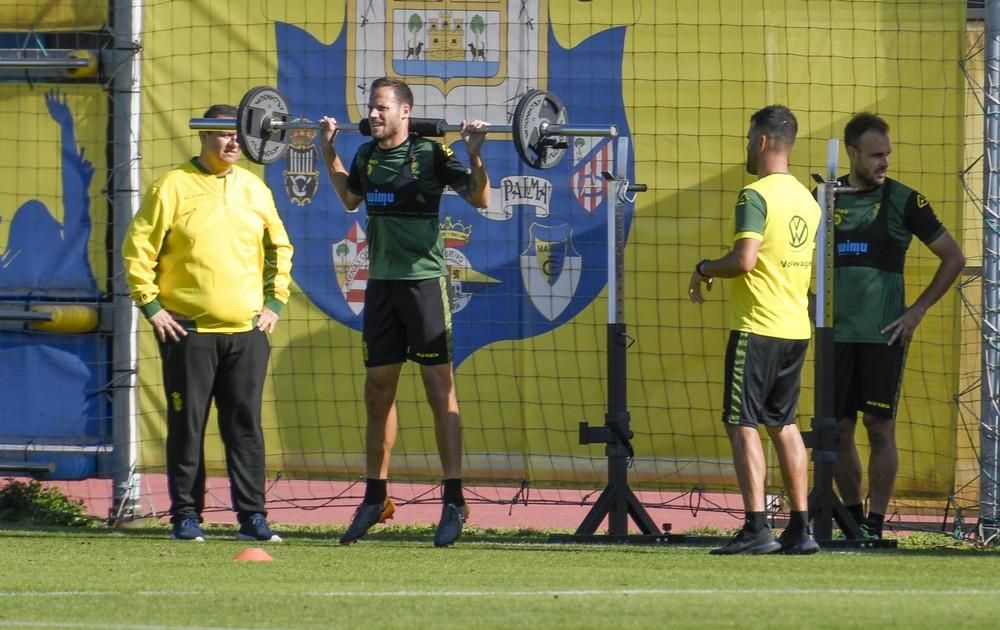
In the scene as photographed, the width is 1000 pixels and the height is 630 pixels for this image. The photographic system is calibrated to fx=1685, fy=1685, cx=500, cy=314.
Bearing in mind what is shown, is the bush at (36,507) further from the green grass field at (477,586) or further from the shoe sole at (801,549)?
the shoe sole at (801,549)

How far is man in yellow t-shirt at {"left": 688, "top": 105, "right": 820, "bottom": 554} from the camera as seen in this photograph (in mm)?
7020

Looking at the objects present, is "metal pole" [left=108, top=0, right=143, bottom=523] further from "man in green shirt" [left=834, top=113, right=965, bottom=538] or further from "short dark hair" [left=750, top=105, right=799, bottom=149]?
"man in green shirt" [left=834, top=113, right=965, bottom=538]

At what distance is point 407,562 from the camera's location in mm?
6785

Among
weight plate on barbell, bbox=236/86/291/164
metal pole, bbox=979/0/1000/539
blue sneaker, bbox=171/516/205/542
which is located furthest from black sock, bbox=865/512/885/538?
weight plate on barbell, bbox=236/86/291/164

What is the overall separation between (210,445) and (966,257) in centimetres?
416

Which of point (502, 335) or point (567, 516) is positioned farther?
point (567, 516)

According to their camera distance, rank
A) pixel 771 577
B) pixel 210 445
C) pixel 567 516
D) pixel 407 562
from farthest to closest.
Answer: pixel 567 516 < pixel 210 445 < pixel 407 562 < pixel 771 577

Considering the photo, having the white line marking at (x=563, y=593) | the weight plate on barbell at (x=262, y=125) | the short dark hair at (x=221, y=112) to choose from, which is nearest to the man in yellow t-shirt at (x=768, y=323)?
the white line marking at (x=563, y=593)

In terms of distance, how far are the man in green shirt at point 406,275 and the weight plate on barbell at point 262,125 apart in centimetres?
60

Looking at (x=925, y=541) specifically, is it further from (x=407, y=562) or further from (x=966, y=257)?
(x=407, y=562)

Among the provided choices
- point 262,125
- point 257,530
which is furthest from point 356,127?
point 257,530

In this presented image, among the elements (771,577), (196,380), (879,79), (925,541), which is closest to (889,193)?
(879,79)

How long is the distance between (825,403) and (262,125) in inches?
117

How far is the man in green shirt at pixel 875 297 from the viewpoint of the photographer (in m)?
7.96
